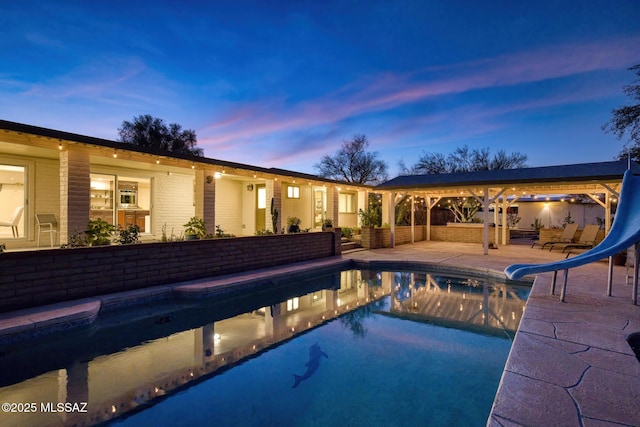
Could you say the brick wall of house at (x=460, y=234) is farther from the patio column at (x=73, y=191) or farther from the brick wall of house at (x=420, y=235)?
the patio column at (x=73, y=191)

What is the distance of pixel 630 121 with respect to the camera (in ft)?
53.6

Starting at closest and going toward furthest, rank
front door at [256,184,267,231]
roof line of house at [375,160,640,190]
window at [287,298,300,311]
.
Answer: window at [287,298,300,311]
roof line of house at [375,160,640,190]
front door at [256,184,267,231]

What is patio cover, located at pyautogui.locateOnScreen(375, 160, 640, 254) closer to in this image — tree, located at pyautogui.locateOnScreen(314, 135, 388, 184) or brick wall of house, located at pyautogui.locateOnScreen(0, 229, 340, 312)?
brick wall of house, located at pyautogui.locateOnScreen(0, 229, 340, 312)

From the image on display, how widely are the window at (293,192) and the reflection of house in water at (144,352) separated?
774 centimetres

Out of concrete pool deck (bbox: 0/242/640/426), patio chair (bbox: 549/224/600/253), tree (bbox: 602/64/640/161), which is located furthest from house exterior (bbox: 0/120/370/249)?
tree (bbox: 602/64/640/161)

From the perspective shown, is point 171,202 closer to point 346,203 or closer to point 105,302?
point 105,302

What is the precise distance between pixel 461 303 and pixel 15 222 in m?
10.9

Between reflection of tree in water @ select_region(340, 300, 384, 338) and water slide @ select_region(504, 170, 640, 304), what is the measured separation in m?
2.51

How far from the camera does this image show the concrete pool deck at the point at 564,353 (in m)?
2.15

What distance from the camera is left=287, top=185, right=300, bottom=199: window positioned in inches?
560

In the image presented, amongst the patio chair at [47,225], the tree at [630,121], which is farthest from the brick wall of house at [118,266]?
the tree at [630,121]

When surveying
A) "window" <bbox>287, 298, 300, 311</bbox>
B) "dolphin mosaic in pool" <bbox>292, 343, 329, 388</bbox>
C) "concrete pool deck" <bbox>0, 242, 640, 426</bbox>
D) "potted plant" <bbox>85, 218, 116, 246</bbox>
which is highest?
"potted plant" <bbox>85, 218, 116, 246</bbox>

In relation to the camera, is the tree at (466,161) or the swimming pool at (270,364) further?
the tree at (466,161)

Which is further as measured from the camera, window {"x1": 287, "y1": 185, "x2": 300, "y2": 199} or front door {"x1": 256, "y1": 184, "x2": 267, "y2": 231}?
window {"x1": 287, "y1": 185, "x2": 300, "y2": 199}
